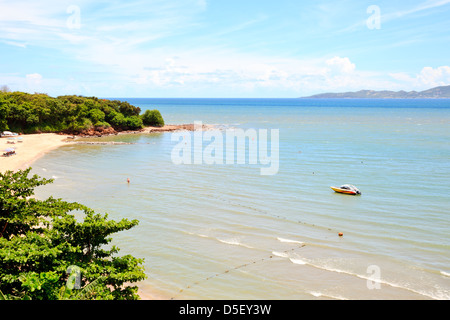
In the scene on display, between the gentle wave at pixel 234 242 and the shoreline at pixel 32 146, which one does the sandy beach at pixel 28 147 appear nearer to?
the shoreline at pixel 32 146

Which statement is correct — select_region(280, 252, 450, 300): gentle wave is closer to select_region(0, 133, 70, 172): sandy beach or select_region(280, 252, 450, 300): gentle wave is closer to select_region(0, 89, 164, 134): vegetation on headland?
select_region(0, 133, 70, 172): sandy beach

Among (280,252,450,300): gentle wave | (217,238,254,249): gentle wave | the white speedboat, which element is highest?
the white speedboat

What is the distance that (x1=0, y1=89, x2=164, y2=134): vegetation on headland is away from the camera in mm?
76188

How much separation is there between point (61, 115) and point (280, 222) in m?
72.7

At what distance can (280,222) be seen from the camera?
28.6 metres

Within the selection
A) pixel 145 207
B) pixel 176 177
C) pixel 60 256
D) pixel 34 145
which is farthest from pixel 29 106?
pixel 60 256

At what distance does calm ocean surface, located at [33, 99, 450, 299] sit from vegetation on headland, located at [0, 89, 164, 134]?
94.0 ft

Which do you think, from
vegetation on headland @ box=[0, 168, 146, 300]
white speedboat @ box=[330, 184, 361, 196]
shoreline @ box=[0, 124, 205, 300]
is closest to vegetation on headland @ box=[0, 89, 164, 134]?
shoreline @ box=[0, 124, 205, 300]

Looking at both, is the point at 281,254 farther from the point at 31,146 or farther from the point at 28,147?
the point at 31,146

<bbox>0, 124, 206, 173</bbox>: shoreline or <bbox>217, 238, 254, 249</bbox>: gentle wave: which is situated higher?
<bbox>0, 124, 206, 173</bbox>: shoreline

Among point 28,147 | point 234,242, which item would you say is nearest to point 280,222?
point 234,242

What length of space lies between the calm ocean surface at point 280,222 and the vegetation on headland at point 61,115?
2865 cm

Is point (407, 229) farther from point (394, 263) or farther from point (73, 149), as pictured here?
point (73, 149)

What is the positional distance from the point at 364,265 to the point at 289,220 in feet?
26.9
